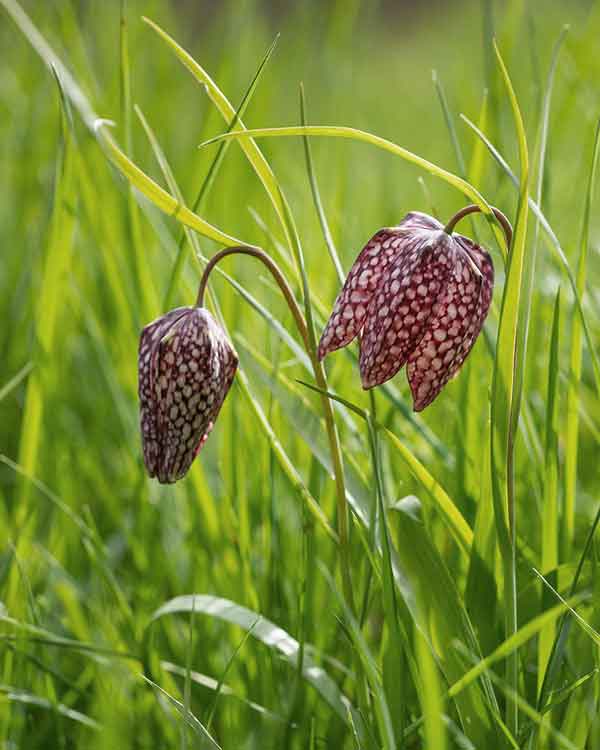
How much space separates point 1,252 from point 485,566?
164cm

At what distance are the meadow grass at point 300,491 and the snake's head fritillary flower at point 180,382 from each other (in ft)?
0.26

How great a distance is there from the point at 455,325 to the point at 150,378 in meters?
0.27

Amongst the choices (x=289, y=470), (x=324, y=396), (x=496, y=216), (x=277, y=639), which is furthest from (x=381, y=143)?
(x=277, y=639)

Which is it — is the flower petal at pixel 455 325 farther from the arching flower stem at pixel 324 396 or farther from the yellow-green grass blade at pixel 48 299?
the yellow-green grass blade at pixel 48 299

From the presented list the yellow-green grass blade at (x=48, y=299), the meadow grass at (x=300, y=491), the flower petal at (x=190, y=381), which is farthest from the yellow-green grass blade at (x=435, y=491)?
the yellow-green grass blade at (x=48, y=299)

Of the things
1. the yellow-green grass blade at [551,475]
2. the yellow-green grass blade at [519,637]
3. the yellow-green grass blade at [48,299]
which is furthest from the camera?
the yellow-green grass blade at [48,299]

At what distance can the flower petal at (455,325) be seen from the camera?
81cm

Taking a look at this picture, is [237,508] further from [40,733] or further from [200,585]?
[40,733]

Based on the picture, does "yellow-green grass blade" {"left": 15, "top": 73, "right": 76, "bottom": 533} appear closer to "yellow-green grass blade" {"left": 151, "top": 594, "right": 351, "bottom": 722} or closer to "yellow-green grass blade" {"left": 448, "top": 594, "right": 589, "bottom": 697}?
"yellow-green grass blade" {"left": 151, "top": 594, "right": 351, "bottom": 722}

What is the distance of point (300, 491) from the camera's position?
0.95m

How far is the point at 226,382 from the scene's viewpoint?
875 mm

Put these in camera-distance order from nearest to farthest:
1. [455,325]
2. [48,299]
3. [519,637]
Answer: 1. [519,637]
2. [455,325]
3. [48,299]

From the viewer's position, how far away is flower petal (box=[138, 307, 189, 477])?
0.86 m

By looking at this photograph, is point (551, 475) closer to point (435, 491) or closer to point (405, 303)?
point (435, 491)
